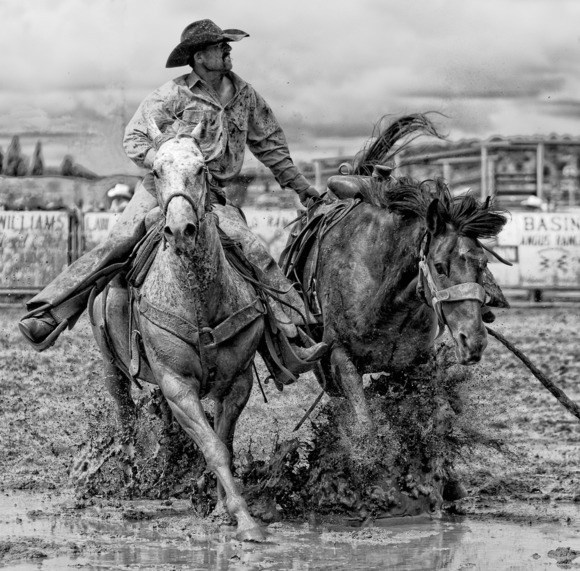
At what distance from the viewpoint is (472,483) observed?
8.37m

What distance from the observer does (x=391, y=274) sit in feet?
24.9

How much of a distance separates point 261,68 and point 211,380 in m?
19.6

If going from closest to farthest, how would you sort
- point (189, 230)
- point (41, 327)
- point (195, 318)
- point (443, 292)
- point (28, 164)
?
point (189, 230), point (195, 318), point (443, 292), point (41, 327), point (28, 164)

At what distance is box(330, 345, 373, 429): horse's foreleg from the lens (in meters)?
7.48

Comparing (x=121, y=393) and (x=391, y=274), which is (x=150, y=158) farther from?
(x=121, y=393)

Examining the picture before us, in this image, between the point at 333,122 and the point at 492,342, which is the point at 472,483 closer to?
the point at 492,342

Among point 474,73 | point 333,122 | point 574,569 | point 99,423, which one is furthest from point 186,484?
point 474,73

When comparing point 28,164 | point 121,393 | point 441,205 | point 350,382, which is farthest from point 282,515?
point 28,164

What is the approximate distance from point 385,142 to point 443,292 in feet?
7.49

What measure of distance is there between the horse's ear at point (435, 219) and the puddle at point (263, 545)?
1490mm

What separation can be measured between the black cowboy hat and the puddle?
2461mm

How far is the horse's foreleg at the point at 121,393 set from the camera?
839 cm

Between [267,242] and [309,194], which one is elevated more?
[309,194]

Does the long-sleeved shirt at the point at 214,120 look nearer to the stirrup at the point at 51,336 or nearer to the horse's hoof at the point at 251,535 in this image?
the stirrup at the point at 51,336
